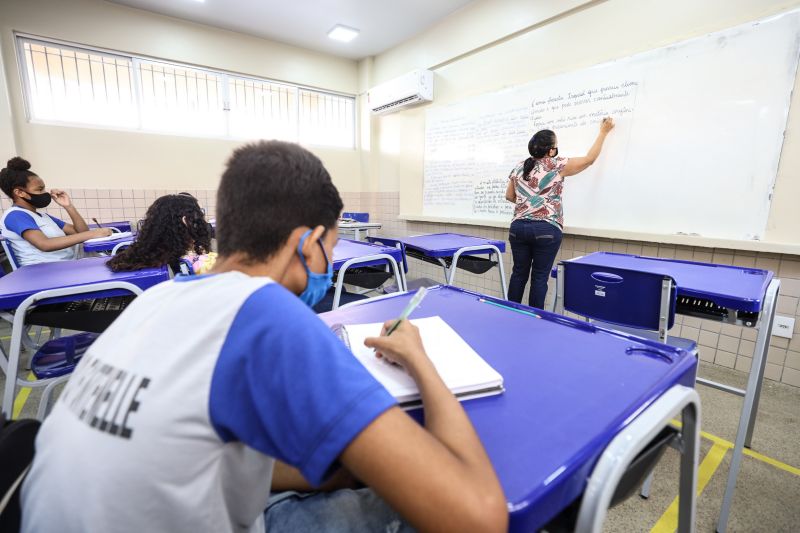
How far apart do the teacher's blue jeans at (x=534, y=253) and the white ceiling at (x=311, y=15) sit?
263cm

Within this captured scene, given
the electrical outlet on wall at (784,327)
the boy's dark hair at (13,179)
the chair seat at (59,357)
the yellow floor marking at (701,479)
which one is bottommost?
the yellow floor marking at (701,479)

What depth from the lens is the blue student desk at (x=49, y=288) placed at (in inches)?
47.6

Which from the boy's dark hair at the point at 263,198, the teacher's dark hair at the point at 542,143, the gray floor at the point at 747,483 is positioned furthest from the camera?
the teacher's dark hair at the point at 542,143

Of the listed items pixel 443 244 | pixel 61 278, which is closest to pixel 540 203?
pixel 443 244

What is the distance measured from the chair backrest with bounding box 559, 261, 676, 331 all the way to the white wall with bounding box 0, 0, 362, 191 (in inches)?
171

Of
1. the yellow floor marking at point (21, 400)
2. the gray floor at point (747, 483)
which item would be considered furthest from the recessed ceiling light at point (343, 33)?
the gray floor at point (747, 483)

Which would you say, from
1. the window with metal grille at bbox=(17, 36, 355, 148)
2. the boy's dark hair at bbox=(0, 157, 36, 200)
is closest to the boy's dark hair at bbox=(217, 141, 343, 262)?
the boy's dark hair at bbox=(0, 157, 36, 200)

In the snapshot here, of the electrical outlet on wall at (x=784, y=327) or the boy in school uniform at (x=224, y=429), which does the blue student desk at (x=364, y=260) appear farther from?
the electrical outlet on wall at (x=784, y=327)

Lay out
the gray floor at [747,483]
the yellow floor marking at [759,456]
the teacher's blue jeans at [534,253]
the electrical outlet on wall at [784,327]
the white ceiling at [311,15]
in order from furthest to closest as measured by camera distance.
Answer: the white ceiling at [311,15] < the teacher's blue jeans at [534,253] < the electrical outlet on wall at [784,327] < the yellow floor marking at [759,456] < the gray floor at [747,483]

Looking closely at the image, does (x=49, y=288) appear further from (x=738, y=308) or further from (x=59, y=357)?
(x=738, y=308)

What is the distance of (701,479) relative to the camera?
57.4 inches

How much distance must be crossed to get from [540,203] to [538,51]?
157cm

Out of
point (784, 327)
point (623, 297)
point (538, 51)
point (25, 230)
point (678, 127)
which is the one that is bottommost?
point (784, 327)

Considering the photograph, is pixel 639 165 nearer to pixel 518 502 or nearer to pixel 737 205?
pixel 737 205
